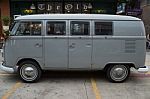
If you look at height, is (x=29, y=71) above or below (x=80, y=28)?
below

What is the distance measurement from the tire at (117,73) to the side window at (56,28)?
1790 mm

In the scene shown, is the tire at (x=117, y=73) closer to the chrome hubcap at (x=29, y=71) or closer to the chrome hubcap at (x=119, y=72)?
the chrome hubcap at (x=119, y=72)

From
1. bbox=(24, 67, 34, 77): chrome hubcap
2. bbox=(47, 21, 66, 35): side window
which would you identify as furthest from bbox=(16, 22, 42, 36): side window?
bbox=(24, 67, 34, 77): chrome hubcap

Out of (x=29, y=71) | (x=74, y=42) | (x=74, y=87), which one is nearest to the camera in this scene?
(x=74, y=87)

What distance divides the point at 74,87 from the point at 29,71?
1.45 m

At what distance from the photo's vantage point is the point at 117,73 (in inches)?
335

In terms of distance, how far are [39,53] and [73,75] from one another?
1.73 meters

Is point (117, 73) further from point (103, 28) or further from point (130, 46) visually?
point (103, 28)

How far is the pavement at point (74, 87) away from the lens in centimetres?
725

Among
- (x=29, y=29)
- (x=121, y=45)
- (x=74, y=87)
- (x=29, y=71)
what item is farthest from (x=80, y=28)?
(x=29, y=71)

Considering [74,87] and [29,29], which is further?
[29,29]

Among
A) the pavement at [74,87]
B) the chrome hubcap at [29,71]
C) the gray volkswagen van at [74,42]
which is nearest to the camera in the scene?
the pavement at [74,87]

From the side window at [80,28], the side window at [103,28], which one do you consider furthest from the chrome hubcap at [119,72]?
the side window at [80,28]

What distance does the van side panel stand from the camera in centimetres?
827
